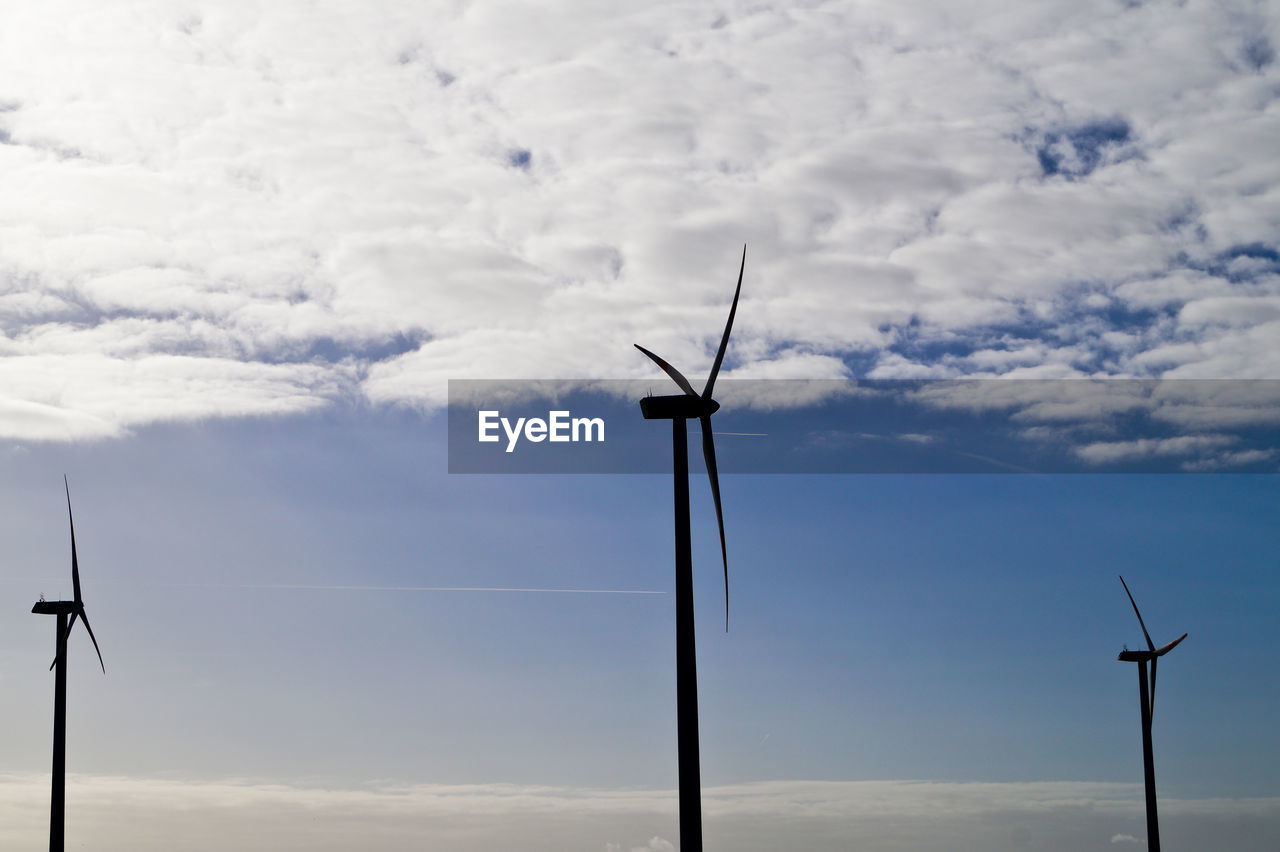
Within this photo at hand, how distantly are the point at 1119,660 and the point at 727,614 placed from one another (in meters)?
68.7

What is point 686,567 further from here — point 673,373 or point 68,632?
point 68,632

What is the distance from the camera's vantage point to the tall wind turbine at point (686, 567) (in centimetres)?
4859

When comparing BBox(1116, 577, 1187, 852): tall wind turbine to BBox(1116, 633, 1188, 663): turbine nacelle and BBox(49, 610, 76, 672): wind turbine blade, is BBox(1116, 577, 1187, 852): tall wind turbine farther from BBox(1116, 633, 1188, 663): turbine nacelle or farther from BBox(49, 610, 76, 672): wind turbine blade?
BBox(49, 610, 76, 672): wind turbine blade

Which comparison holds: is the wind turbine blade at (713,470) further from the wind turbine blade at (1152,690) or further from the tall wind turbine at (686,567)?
the wind turbine blade at (1152,690)

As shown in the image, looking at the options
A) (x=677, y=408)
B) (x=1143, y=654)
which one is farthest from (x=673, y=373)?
(x=1143, y=654)

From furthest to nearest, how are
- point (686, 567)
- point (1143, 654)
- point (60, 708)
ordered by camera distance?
point (1143, 654)
point (60, 708)
point (686, 567)

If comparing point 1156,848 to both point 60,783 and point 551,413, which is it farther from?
point 60,783

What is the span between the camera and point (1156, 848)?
97.7 metres

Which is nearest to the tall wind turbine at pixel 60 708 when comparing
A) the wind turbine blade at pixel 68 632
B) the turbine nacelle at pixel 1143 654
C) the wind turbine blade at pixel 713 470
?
the wind turbine blade at pixel 68 632

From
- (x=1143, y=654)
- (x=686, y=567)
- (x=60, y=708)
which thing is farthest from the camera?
(x=1143, y=654)

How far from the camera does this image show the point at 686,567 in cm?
5203

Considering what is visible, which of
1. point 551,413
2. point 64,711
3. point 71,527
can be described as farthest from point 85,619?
point 551,413

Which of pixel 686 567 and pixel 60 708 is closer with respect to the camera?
pixel 686 567

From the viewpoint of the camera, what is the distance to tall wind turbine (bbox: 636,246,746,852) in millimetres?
48594
